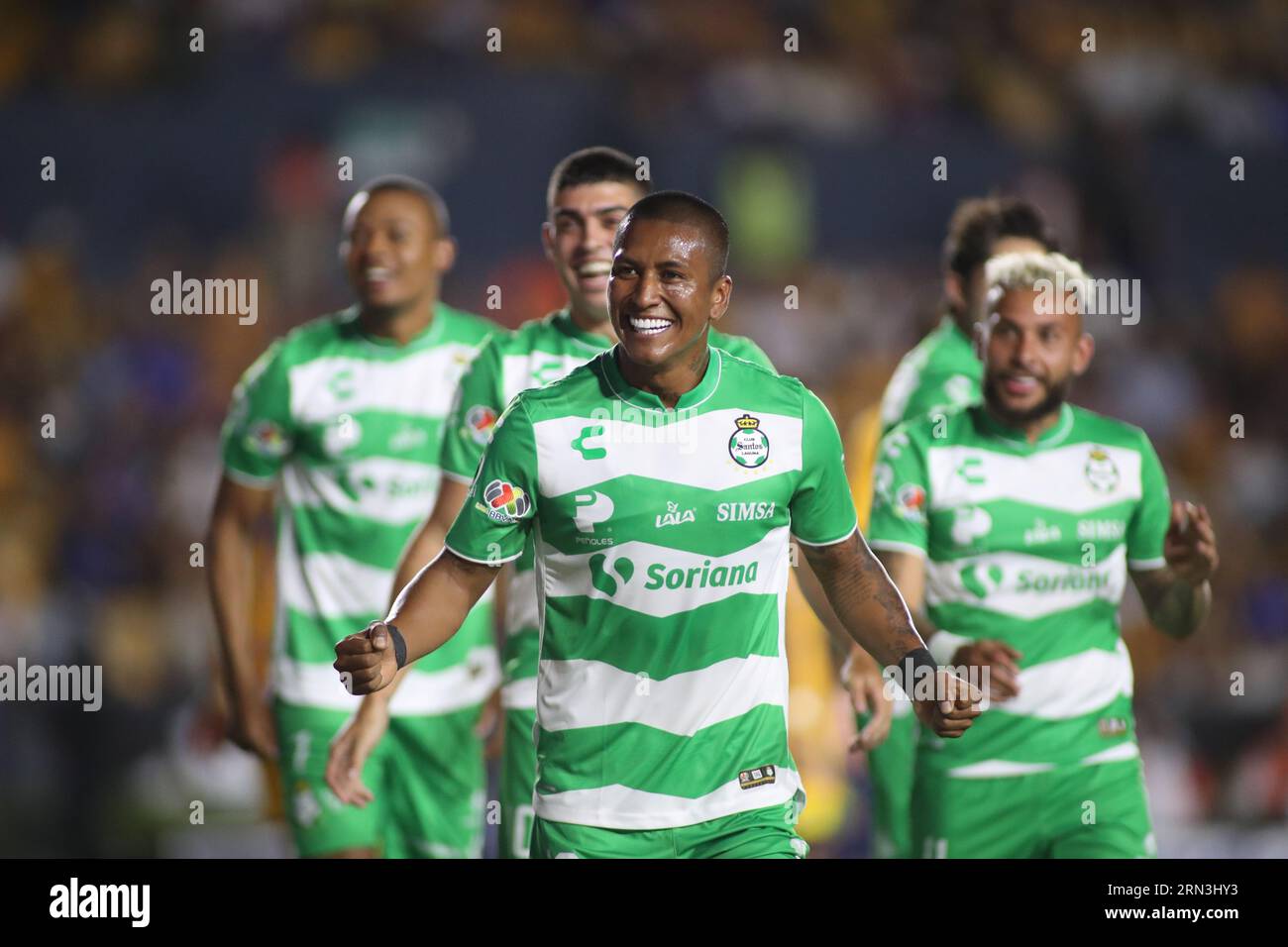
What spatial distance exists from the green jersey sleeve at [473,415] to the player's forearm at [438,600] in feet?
4.00

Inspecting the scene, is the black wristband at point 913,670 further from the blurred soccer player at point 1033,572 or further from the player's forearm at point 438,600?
the blurred soccer player at point 1033,572

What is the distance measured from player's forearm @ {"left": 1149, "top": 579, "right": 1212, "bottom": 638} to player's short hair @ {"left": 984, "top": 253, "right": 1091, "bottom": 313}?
2.98 feet

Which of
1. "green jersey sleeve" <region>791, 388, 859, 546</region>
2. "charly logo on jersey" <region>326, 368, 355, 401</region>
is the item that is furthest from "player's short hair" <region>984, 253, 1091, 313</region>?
"charly logo on jersey" <region>326, 368, 355, 401</region>

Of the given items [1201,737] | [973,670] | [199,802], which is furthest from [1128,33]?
[973,670]

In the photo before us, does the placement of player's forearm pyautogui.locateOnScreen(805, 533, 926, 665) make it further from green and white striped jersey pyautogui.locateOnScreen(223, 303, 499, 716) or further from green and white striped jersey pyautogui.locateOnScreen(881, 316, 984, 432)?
green and white striped jersey pyautogui.locateOnScreen(881, 316, 984, 432)

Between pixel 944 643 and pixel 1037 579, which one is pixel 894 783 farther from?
pixel 1037 579

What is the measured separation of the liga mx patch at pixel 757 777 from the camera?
4020mm

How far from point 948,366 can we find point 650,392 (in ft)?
8.93

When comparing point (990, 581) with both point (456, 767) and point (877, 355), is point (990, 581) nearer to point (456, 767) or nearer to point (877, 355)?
point (456, 767)

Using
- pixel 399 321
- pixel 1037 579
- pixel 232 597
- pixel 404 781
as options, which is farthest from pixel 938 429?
pixel 232 597

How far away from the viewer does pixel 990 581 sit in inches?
212

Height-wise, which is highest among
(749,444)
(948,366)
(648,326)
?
(948,366)

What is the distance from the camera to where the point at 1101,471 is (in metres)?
5.38

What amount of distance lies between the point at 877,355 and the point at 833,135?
1903 millimetres
